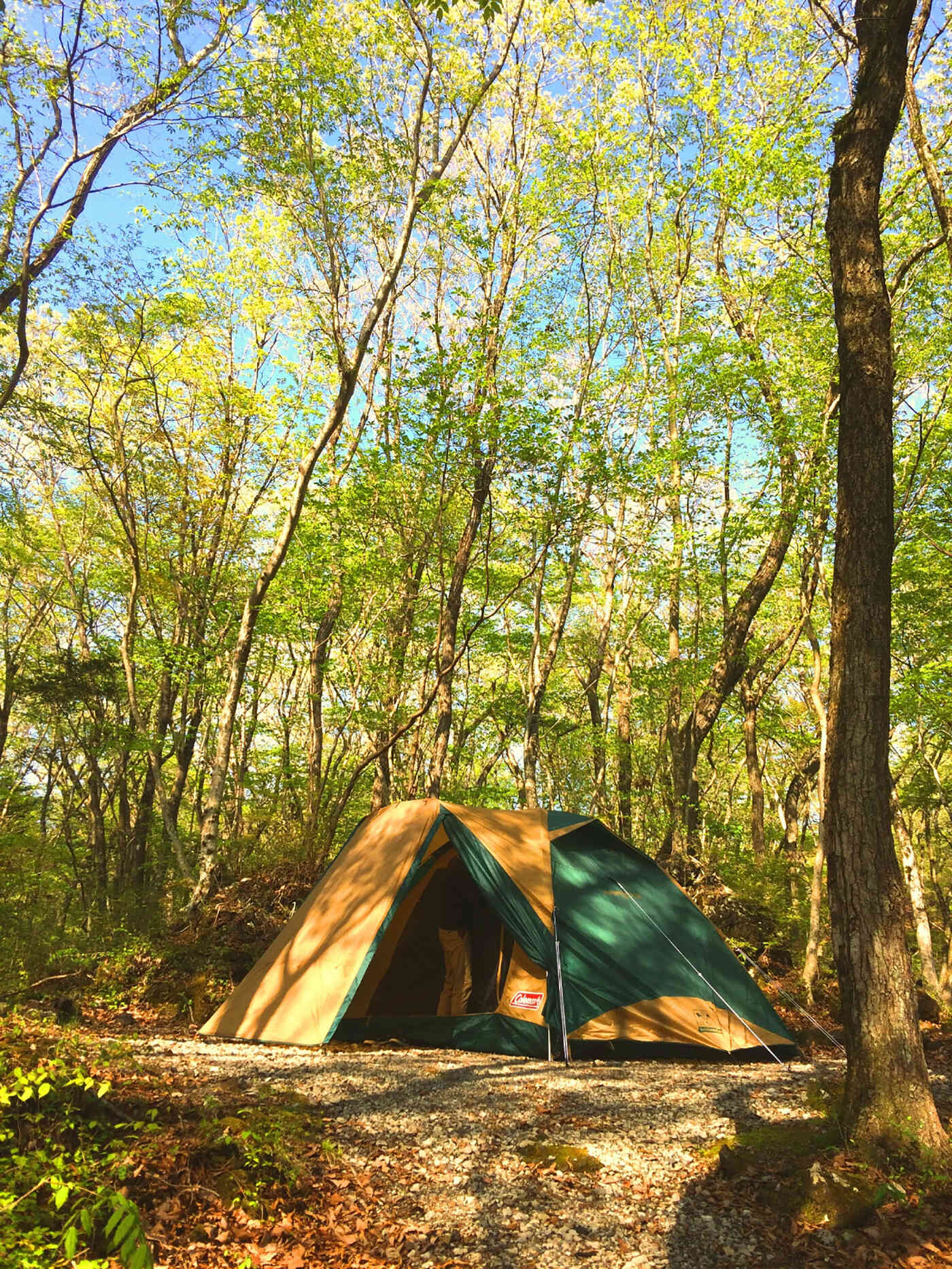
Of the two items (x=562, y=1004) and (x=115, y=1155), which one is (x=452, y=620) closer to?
(x=562, y=1004)

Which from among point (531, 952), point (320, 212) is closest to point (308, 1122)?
point (531, 952)

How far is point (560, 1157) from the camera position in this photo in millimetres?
3938

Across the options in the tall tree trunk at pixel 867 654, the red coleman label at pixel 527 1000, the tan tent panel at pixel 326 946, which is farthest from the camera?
the red coleman label at pixel 527 1000

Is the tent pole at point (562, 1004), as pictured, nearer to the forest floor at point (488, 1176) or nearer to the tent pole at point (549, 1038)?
the tent pole at point (549, 1038)

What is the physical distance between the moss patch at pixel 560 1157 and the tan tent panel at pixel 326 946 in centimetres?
264

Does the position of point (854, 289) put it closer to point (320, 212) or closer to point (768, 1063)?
point (768, 1063)

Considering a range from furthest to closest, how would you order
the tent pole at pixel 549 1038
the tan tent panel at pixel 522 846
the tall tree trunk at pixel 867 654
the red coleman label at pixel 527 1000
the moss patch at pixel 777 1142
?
the tan tent panel at pixel 522 846
the red coleman label at pixel 527 1000
the tent pole at pixel 549 1038
the moss patch at pixel 777 1142
the tall tree trunk at pixel 867 654

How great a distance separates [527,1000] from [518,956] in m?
0.38

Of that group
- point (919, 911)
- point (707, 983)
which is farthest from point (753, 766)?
point (707, 983)

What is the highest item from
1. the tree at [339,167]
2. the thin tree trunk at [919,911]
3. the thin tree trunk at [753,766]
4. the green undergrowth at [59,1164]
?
the tree at [339,167]

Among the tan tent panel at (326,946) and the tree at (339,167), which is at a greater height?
the tree at (339,167)

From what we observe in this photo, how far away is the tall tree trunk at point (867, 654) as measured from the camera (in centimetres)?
340

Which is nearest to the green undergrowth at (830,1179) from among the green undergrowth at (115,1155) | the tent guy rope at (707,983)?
the green undergrowth at (115,1155)

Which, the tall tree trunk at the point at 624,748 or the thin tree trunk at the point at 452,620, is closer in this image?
the thin tree trunk at the point at 452,620
